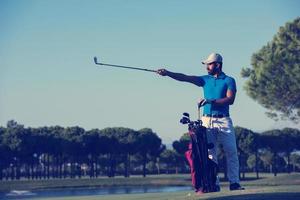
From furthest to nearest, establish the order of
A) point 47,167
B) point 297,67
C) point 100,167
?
point 100,167 < point 47,167 < point 297,67

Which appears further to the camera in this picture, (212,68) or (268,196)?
(212,68)

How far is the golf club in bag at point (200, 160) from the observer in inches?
410

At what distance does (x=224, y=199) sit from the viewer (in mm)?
9047

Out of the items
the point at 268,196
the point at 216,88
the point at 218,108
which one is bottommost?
the point at 268,196

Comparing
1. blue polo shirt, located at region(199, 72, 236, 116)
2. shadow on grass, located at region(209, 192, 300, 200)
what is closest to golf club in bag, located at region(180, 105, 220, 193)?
blue polo shirt, located at region(199, 72, 236, 116)

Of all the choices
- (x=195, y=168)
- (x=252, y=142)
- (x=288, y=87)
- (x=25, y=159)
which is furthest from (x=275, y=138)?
(x=195, y=168)

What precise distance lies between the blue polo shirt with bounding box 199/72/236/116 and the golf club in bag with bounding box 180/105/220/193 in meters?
0.33

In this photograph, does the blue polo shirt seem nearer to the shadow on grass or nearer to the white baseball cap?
the white baseball cap

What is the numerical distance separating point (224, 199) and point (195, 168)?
1574mm

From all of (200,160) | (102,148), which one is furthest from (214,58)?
(102,148)

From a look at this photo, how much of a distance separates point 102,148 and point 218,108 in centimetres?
5631

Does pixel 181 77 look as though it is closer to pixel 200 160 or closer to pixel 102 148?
pixel 200 160

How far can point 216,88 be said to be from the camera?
10.7 metres

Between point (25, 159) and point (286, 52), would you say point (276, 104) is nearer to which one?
Result: point (286, 52)
